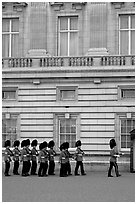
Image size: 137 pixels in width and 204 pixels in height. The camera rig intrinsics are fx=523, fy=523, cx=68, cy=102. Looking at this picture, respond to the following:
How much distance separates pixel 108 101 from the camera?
21000 mm

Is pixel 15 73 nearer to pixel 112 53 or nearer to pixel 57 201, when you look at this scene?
pixel 112 53

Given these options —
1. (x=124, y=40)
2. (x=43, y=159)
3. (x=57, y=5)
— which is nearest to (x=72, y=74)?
(x=124, y=40)

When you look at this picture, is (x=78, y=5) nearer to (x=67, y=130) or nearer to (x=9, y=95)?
(x=9, y=95)

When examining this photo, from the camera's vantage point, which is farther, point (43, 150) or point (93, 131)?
point (93, 131)

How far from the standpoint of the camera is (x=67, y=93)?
2161 centimetres

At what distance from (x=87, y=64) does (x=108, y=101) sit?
1.73m

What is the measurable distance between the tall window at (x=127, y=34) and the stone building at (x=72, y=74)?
41 millimetres

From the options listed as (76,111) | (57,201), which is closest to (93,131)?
(76,111)

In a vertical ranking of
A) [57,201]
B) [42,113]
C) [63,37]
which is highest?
[63,37]

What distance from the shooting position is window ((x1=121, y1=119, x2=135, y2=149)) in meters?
21.1

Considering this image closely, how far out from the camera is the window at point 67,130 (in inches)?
848

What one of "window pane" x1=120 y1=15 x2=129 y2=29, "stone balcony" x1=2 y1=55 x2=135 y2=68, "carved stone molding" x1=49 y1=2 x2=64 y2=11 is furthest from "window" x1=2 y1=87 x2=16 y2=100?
"window pane" x1=120 y1=15 x2=129 y2=29

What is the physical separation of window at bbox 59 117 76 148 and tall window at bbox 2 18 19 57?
3.61 m

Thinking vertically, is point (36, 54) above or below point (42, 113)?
above
